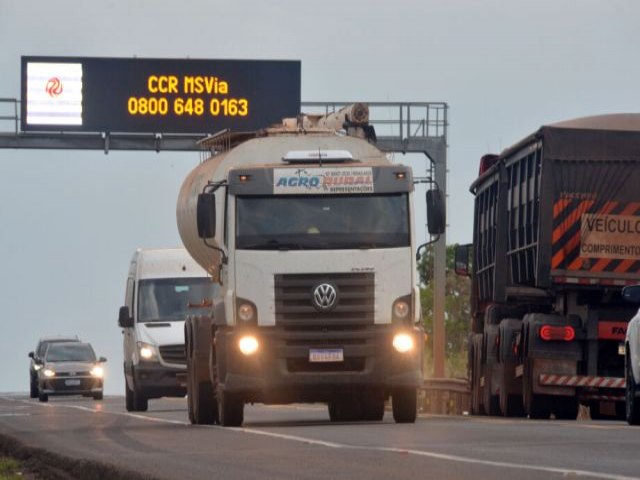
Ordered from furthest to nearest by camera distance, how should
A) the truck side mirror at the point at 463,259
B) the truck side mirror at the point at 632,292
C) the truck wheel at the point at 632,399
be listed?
the truck side mirror at the point at 463,259 → the truck wheel at the point at 632,399 → the truck side mirror at the point at 632,292

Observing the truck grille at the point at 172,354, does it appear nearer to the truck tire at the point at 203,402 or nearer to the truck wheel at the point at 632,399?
the truck tire at the point at 203,402

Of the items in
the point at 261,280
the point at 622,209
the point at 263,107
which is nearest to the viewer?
the point at 261,280

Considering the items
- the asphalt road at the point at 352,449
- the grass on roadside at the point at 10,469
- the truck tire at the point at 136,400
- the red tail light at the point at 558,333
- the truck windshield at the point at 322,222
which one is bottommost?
the grass on roadside at the point at 10,469

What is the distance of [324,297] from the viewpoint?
26.0 m

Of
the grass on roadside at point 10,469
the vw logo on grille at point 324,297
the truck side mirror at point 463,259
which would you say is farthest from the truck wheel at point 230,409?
the truck side mirror at point 463,259

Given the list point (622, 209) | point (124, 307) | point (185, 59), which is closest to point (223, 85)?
point (185, 59)

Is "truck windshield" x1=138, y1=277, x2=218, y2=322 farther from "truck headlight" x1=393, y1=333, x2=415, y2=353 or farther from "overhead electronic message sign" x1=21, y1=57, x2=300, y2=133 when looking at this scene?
"truck headlight" x1=393, y1=333, x2=415, y2=353

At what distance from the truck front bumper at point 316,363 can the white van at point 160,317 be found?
12.0 meters

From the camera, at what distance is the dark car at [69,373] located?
5909 centimetres

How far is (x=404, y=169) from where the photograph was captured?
26.5 m

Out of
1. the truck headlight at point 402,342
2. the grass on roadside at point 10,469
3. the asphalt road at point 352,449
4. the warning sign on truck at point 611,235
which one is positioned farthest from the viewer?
the warning sign on truck at point 611,235

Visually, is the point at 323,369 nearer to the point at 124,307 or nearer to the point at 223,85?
the point at 124,307

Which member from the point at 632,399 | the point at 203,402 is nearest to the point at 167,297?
the point at 203,402

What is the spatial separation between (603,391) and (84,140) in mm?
24627
